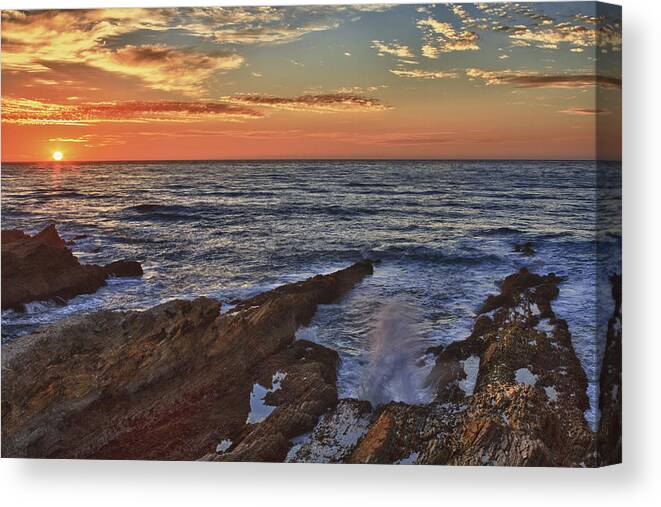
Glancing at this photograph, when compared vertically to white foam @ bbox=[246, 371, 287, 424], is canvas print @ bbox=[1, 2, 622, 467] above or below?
above

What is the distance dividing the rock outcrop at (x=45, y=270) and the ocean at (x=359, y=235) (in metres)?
0.08

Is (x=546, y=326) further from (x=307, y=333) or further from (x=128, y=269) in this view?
(x=128, y=269)

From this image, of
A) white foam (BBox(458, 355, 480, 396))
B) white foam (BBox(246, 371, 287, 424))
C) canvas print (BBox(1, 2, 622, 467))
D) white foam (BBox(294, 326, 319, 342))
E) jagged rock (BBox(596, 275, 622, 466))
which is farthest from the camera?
white foam (BBox(294, 326, 319, 342))

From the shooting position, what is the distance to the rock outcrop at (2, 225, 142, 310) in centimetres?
845

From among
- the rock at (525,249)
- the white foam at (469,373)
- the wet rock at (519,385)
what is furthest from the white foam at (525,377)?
the rock at (525,249)

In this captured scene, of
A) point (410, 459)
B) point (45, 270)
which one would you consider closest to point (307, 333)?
point (410, 459)

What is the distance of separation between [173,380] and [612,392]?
12.4 ft

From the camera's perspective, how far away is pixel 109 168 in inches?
346

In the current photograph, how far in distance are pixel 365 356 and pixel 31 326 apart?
3.03 m

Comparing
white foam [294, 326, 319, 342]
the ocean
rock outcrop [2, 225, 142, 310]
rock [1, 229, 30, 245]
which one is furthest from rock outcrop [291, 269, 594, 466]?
rock [1, 229, 30, 245]

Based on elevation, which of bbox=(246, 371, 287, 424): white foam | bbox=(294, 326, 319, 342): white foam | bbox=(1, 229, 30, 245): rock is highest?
bbox=(1, 229, 30, 245): rock

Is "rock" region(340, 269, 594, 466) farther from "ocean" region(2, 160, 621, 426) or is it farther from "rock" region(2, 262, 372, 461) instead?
"rock" region(2, 262, 372, 461)

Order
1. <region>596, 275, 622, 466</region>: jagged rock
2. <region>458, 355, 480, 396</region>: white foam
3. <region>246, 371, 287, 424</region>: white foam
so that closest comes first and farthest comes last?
1. <region>596, 275, 622, 466</region>: jagged rock
2. <region>458, 355, 480, 396</region>: white foam
3. <region>246, 371, 287, 424</region>: white foam

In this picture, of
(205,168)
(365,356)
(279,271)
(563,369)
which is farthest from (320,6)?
(563,369)
